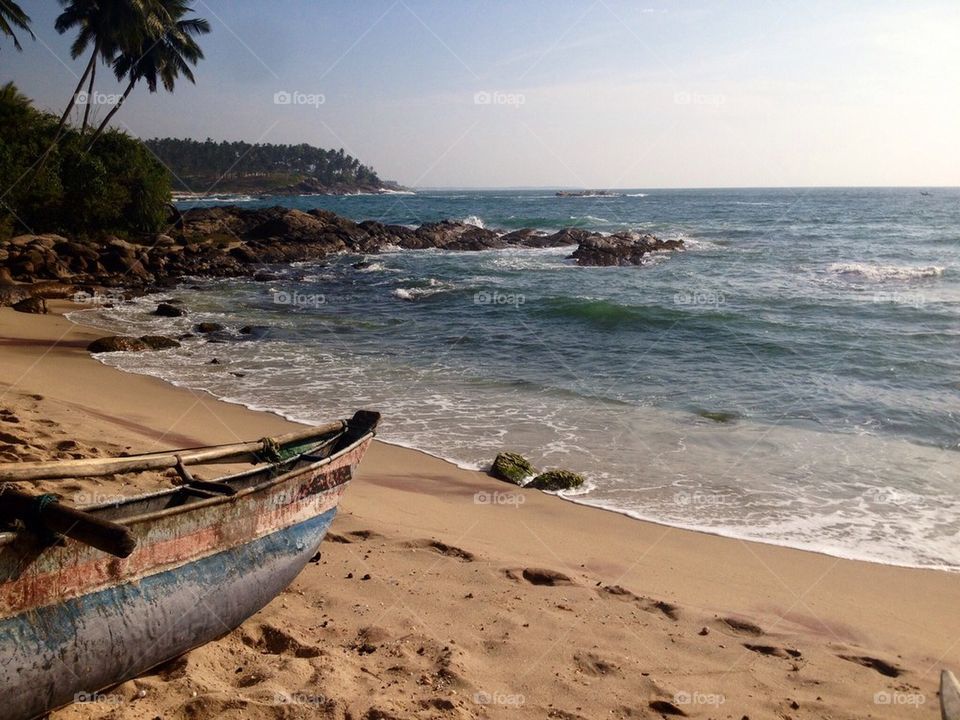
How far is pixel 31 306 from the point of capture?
714 inches

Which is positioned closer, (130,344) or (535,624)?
(535,624)

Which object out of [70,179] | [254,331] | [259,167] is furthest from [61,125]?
[259,167]

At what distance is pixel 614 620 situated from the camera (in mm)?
5609

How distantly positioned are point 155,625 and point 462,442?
626cm

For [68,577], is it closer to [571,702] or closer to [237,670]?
[237,670]

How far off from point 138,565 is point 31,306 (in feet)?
54.9

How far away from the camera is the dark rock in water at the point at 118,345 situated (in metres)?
15.1
